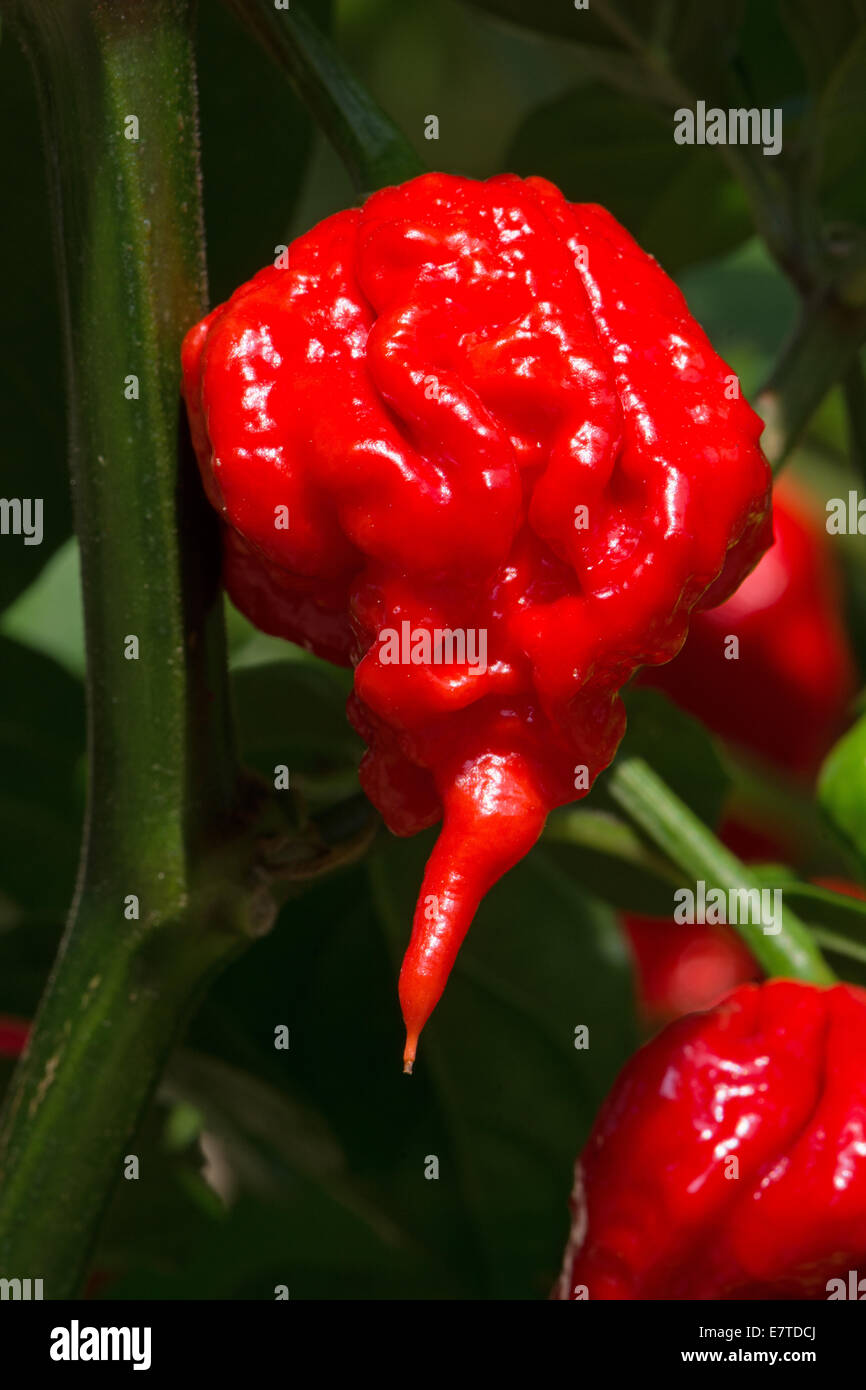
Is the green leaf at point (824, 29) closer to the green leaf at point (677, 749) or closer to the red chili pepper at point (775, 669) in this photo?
the green leaf at point (677, 749)

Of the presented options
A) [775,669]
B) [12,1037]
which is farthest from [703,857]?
[775,669]

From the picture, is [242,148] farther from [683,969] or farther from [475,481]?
[683,969]

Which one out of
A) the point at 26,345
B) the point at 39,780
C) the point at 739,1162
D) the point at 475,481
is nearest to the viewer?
the point at 475,481

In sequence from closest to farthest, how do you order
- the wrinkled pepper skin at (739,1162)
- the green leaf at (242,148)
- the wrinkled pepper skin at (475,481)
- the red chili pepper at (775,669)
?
the wrinkled pepper skin at (475,481) → the wrinkled pepper skin at (739,1162) → the green leaf at (242,148) → the red chili pepper at (775,669)

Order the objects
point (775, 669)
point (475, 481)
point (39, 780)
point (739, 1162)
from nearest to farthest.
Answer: point (475, 481) → point (739, 1162) → point (39, 780) → point (775, 669)

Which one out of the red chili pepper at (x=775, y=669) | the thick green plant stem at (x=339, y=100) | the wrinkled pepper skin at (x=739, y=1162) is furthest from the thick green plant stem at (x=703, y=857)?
the red chili pepper at (x=775, y=669)
